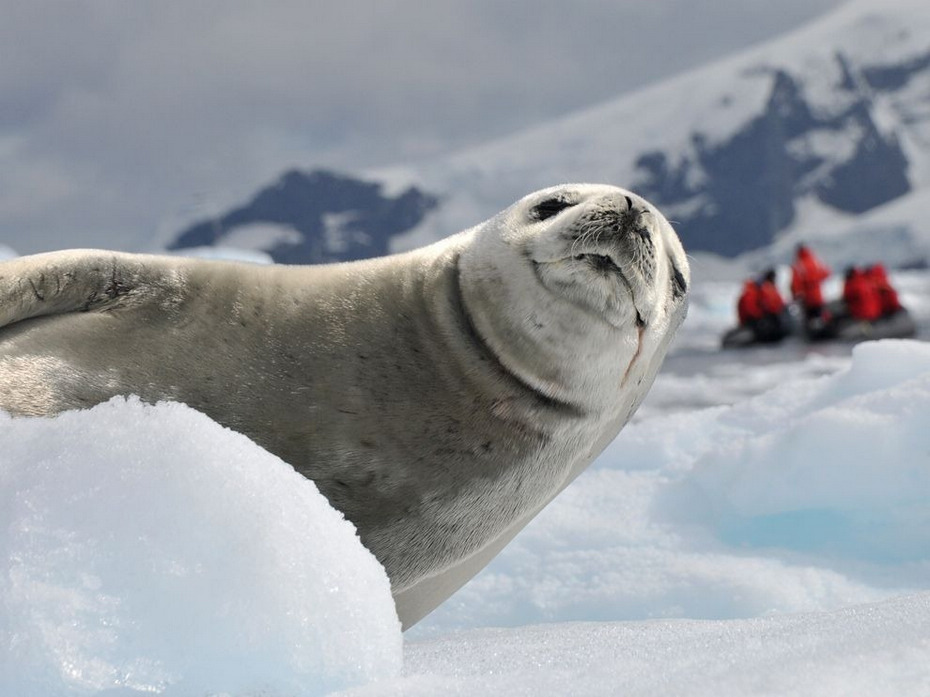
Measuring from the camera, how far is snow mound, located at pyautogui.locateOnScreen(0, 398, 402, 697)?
5.06ft

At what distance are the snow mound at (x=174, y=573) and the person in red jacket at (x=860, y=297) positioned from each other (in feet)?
54.0

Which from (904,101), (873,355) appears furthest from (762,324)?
(904,101)

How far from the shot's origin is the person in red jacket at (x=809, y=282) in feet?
58.1

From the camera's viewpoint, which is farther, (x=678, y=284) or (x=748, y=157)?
(x=748, y=157)

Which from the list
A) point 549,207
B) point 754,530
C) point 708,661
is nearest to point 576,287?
point 549,207

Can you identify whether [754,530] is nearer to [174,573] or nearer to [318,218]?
[174,573]

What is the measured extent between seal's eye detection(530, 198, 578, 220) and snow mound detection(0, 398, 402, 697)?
1.03 m

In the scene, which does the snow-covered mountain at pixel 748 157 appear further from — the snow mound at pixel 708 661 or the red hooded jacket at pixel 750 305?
the snow mound at pixel 708 661

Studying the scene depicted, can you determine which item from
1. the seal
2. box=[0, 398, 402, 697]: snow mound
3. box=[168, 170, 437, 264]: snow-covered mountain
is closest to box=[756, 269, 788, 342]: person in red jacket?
the seal

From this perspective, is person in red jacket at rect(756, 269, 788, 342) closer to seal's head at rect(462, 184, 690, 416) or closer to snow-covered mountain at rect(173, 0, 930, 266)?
seal's head at rect(462, 184, 690, 416)

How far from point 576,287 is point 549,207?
30cm

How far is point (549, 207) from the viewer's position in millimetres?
2662

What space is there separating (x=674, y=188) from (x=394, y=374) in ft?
491

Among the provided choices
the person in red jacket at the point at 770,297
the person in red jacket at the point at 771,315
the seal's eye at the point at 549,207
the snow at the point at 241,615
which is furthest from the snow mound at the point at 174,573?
the person in red jacket at the point at 771,315
